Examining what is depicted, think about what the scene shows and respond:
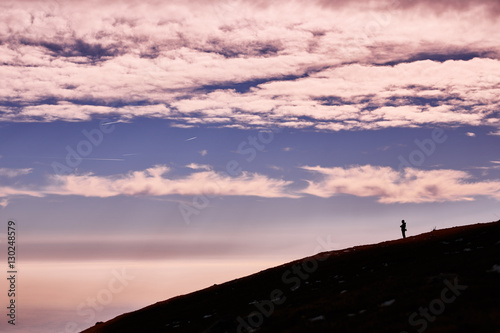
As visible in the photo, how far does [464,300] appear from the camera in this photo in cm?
2077

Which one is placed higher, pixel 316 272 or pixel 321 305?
pixel 316 272

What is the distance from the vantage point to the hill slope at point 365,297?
20.2 metres

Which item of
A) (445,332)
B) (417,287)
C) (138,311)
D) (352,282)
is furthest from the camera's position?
(138,311)

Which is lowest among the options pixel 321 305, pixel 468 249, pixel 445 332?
pixel 445 332

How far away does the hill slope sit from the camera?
20.2 m

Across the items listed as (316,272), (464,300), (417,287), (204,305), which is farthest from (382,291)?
(204,305)

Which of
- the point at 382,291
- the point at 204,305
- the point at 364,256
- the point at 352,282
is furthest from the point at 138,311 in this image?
the point at 382,291

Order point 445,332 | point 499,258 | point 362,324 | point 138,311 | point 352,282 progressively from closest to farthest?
point 445,332
point 362,324
point 499,258
point 352,282
point 138,311

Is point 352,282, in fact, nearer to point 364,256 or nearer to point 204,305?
point 364,256

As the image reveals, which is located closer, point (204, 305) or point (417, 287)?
point (417, 287)

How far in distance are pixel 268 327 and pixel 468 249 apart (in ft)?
56.7

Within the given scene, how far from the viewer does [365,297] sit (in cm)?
2595

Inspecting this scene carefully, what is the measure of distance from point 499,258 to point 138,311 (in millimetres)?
40698

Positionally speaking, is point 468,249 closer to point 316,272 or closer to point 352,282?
point 352,282
